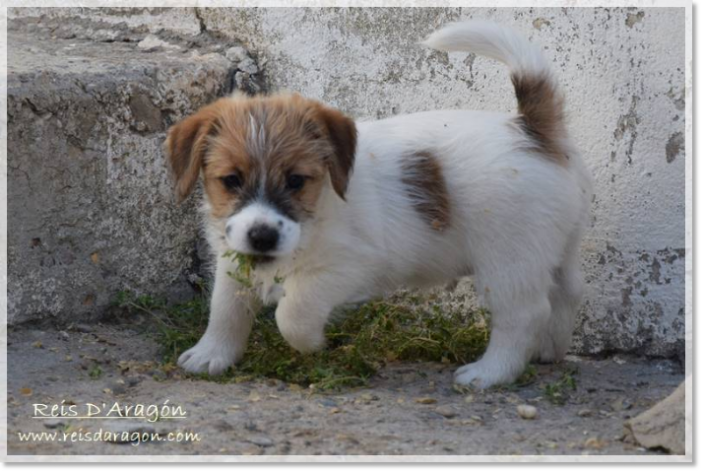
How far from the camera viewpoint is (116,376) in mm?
4477

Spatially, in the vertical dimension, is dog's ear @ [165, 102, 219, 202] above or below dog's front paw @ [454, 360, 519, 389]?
above

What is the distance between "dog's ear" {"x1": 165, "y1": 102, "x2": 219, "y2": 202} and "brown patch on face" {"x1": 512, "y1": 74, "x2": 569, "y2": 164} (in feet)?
4.35

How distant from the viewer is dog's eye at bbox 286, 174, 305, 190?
4066mm

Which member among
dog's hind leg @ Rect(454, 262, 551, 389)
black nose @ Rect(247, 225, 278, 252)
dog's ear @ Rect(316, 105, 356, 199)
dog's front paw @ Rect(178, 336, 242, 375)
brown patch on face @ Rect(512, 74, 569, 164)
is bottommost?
dog's front paw @ Rect(178, 336, 242, 375)

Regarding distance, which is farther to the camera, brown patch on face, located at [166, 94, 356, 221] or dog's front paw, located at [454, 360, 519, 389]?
dog's front paw, located at [454, 360, 519, 389]

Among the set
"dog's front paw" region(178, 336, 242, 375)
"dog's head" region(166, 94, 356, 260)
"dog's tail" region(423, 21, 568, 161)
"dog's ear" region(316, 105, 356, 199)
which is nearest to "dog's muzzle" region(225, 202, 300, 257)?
"dog's head" region(166, 94, 356, 260)

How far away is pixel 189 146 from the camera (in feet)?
14.0

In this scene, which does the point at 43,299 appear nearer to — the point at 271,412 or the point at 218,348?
the point at 218,348

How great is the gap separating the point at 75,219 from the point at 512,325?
2.17 metres

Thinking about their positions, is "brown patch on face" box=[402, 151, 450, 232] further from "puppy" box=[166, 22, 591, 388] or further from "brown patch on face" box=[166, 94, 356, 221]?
"brown patch on face" box=[166, 94, 356, 221]

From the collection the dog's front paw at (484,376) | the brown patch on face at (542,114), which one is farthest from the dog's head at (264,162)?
the dog's front paw at (484,376)

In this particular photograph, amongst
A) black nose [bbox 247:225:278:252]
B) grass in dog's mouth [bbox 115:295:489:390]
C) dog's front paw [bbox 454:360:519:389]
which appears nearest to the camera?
black nose [bbox 247:225:278:252]

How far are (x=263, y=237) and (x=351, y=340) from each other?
4.60 feet

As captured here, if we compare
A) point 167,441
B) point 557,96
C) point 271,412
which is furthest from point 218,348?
point 557,96
